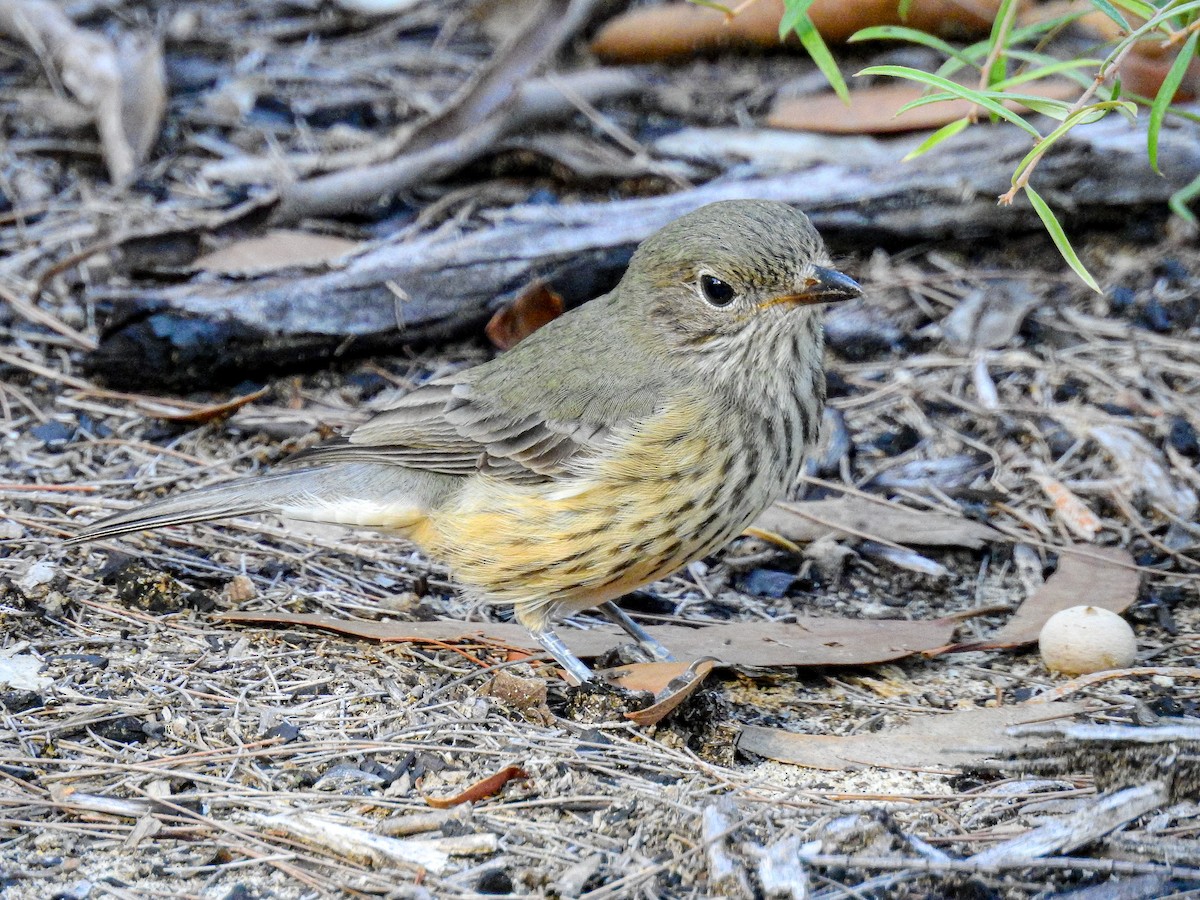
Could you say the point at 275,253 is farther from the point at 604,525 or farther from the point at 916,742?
the point at 916,742

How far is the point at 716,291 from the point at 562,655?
1.30 m

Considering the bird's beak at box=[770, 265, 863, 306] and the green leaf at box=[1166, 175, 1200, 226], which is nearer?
the bird's beak at box=[770, 265, 863, 306]

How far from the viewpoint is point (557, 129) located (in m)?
6.99

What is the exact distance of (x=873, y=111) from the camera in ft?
22.0

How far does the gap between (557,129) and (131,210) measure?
2161 millimetres

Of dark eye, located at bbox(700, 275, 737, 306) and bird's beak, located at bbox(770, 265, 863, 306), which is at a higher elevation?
bird's beak, located at bbox(770, 265, 863, 306)

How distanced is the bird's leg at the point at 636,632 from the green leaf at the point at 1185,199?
3.02 m

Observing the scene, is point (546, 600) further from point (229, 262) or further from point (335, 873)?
point (229, 262)

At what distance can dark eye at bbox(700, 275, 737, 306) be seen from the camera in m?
4.42

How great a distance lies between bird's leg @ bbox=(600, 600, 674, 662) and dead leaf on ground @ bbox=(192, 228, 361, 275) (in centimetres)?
210

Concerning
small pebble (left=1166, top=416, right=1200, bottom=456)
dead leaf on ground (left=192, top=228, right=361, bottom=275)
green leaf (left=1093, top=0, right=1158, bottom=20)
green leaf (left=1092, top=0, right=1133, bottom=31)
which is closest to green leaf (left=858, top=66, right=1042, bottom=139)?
green leaf (left=1092, top=0, right=1133, bottom=31)

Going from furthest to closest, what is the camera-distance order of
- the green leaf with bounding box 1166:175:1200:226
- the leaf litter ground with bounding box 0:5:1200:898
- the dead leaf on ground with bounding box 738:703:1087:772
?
the green leaf with bounding box 1166:175:1200:226, the dead leaf on ground with bounding box 738:703:1087:772, the leaf litter ground with bounding box 0:5:1200:898

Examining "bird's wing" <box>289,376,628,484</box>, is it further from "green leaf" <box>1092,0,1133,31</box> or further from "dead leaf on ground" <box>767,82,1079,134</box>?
"dead leaf on ground" <box>767,82,1079,134</box>

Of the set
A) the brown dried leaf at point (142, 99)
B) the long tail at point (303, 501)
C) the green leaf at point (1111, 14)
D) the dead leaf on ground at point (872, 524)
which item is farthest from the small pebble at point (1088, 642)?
the brown dried leaf at point (142, 99)
